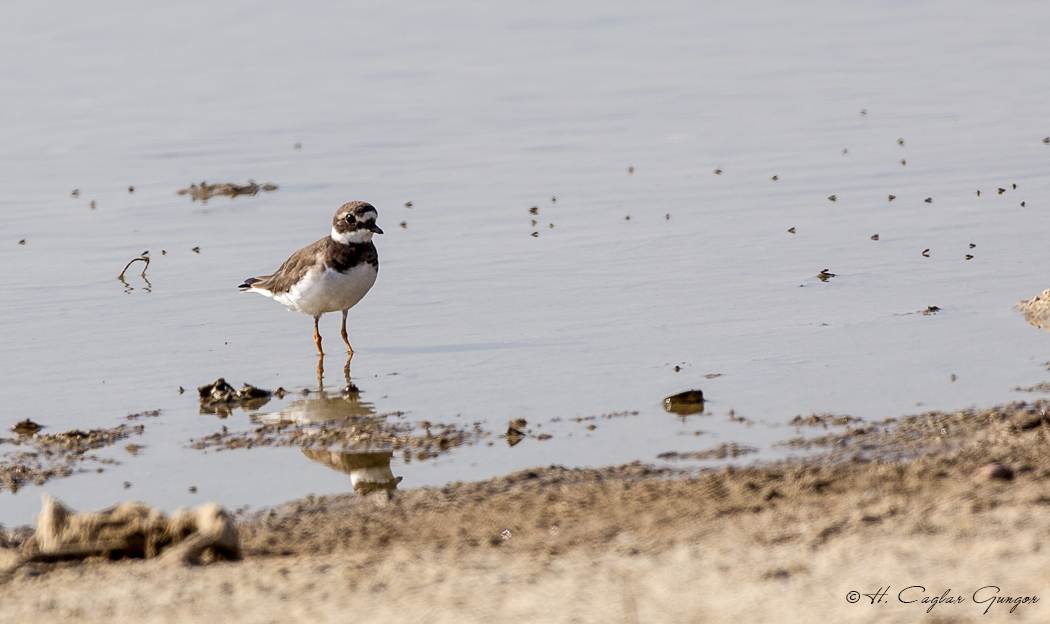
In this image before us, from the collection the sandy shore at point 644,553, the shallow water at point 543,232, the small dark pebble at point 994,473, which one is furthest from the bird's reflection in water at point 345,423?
the small dark pebble at point 994,473

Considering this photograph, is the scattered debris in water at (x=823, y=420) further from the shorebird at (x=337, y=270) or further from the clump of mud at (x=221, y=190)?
the clump of mud at (x=221, y=190)

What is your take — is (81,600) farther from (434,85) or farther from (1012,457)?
(434,85)

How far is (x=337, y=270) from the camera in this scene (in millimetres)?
9703

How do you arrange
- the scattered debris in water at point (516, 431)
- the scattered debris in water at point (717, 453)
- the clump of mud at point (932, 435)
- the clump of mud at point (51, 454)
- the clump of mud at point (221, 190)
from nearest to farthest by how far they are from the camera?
the clump of mud at point (932, 435) < the scattered debris in water at point (717, 453) < the clump of mud at point (51, 454) < the scattered debris in water at point (516, 431) < the clump of mud at point (221, 190)

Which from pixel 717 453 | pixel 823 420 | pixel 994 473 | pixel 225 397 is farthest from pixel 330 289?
pixel 994 473

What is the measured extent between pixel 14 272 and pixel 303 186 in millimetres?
4263

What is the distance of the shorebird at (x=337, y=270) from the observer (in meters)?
9.69

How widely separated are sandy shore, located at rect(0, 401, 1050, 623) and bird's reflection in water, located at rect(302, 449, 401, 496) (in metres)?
0.30

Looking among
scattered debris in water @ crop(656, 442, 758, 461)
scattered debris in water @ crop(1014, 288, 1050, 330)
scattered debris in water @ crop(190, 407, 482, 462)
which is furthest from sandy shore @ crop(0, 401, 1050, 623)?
scattered debris in water @ crop(1014, 288, 1050, 330)

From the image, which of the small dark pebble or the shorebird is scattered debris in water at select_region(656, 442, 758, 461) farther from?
the shorebird

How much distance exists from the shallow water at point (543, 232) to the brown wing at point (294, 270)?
1.43 feet

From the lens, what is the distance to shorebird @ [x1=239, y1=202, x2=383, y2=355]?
969 centimetres

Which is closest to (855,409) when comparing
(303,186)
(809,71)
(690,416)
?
(690,416)

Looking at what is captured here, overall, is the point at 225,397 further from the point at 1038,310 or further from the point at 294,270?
the point at 1038,310
